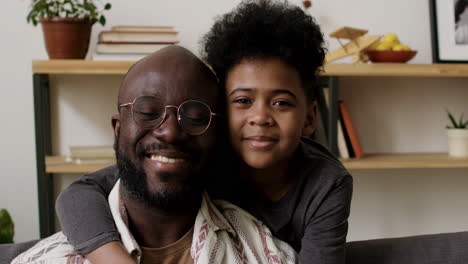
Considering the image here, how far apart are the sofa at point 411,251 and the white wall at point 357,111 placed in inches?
52.8

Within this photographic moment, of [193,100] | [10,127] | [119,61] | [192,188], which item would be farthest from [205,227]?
[10,127]

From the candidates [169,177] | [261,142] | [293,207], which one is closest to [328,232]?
[293,207]

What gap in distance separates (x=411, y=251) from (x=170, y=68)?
29.6 inches

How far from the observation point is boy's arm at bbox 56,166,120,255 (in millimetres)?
1018

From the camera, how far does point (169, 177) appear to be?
39.7 inches

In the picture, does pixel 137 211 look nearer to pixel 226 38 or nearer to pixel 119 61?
pixel 226 38

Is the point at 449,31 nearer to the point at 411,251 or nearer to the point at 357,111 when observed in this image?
the point at 357,111

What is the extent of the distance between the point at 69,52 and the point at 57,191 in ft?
2.47

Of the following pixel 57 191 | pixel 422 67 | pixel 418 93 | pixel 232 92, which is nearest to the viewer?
pixel 232 92

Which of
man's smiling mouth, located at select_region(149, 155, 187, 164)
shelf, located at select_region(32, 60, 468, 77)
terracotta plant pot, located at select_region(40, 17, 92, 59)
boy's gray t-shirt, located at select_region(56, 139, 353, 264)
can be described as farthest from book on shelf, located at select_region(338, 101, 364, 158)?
man's smiling mouth, located at select_region(149, 155, 187, 164)

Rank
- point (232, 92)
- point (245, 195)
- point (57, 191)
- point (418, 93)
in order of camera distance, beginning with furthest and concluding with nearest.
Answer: point (418, 93), point (57, 191), point (245, 195), point (232, 92)

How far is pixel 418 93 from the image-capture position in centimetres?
272

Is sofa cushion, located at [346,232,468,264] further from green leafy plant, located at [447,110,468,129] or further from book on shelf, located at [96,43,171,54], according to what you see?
green leafy plant, located at [447,110,468,129]

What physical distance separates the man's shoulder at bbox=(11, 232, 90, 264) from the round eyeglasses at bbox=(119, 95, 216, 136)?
30 centimetres
